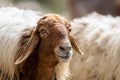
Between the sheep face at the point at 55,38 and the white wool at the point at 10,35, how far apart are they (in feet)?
1.17

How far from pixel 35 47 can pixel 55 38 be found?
1.15ft

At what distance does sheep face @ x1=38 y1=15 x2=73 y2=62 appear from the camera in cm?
586

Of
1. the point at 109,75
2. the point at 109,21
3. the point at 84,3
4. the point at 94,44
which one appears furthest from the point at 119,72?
the point at 84,3

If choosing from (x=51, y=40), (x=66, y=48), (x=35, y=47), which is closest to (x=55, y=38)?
(x=51, y=40)

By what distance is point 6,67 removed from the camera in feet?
21.0

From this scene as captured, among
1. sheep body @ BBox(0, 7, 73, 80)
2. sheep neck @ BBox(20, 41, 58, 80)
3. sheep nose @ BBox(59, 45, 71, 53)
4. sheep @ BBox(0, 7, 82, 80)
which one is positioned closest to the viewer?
sheep nose @ BBox(59, 45, 71, 53)

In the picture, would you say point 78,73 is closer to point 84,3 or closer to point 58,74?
point 58,74

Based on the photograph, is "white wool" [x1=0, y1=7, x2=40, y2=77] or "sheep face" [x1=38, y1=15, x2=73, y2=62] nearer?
"sheep face" [x1=38, y1=15, x2=73, y2=62]

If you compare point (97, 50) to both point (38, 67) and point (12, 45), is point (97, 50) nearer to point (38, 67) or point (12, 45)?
point (38, 67)

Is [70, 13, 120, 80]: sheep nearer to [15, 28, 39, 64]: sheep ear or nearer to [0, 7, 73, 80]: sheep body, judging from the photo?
[0, 7, 73, 80]: sheep body

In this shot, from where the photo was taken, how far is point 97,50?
7.87 metres

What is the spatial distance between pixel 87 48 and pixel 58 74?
60.1 inches

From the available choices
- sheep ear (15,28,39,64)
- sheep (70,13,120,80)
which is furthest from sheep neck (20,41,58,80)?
sheep (70,13,120,80)

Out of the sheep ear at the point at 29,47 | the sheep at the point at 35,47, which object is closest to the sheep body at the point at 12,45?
the sheep at the point at 35,47
